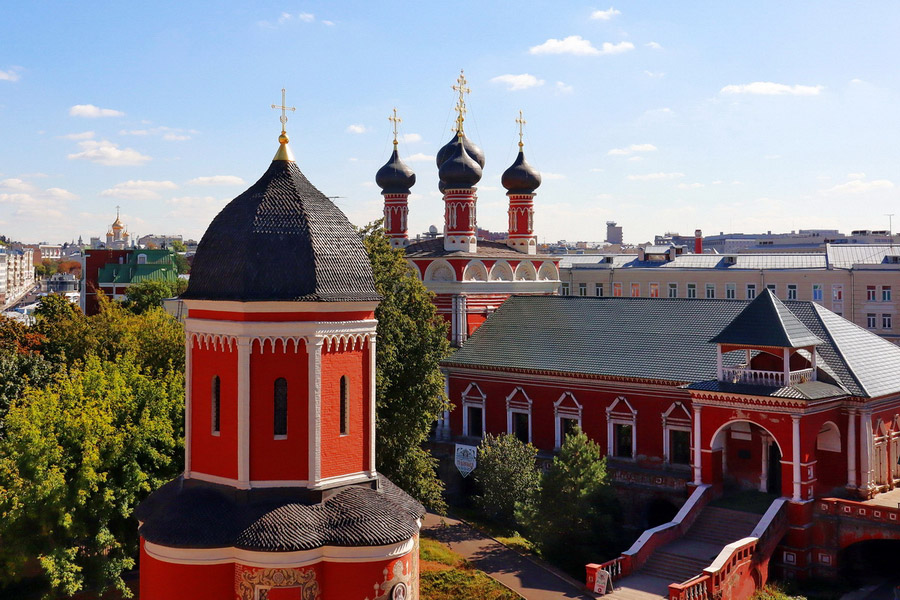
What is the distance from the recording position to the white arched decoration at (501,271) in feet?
132

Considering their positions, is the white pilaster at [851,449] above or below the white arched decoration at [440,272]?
below

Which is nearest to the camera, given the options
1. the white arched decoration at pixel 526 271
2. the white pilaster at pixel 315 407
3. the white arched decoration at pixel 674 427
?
the white pilaster at pixel 315 407

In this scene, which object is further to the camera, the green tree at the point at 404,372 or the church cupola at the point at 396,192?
the church cupola at the point at 396,192

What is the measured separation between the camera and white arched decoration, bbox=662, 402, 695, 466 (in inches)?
1141

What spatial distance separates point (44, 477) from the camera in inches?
836

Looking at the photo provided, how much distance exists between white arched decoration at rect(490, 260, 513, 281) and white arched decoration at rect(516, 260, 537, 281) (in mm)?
574

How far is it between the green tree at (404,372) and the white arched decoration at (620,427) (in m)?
5.70

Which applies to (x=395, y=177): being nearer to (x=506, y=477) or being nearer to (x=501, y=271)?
(x=501, y=271)

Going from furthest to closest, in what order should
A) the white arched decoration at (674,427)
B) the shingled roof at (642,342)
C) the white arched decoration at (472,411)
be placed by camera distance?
1. the white arched decoration at (472,411)
2. the white arched decoration at (674,427)
3. the shingled roof at (642,342)

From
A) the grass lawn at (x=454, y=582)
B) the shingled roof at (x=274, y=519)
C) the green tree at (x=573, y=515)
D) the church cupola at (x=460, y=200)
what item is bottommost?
the grass lawn at (x=454, y=582)

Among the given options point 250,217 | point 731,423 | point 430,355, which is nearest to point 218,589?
point 250,217

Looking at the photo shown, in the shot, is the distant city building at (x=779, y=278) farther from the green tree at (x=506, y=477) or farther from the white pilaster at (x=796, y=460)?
the white pilaster at (x=796, y=460)

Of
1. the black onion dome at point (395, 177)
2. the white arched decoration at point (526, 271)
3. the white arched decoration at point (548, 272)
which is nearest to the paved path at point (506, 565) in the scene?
the white arched decoration at point (526, 271)

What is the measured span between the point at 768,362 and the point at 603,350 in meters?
6.61
